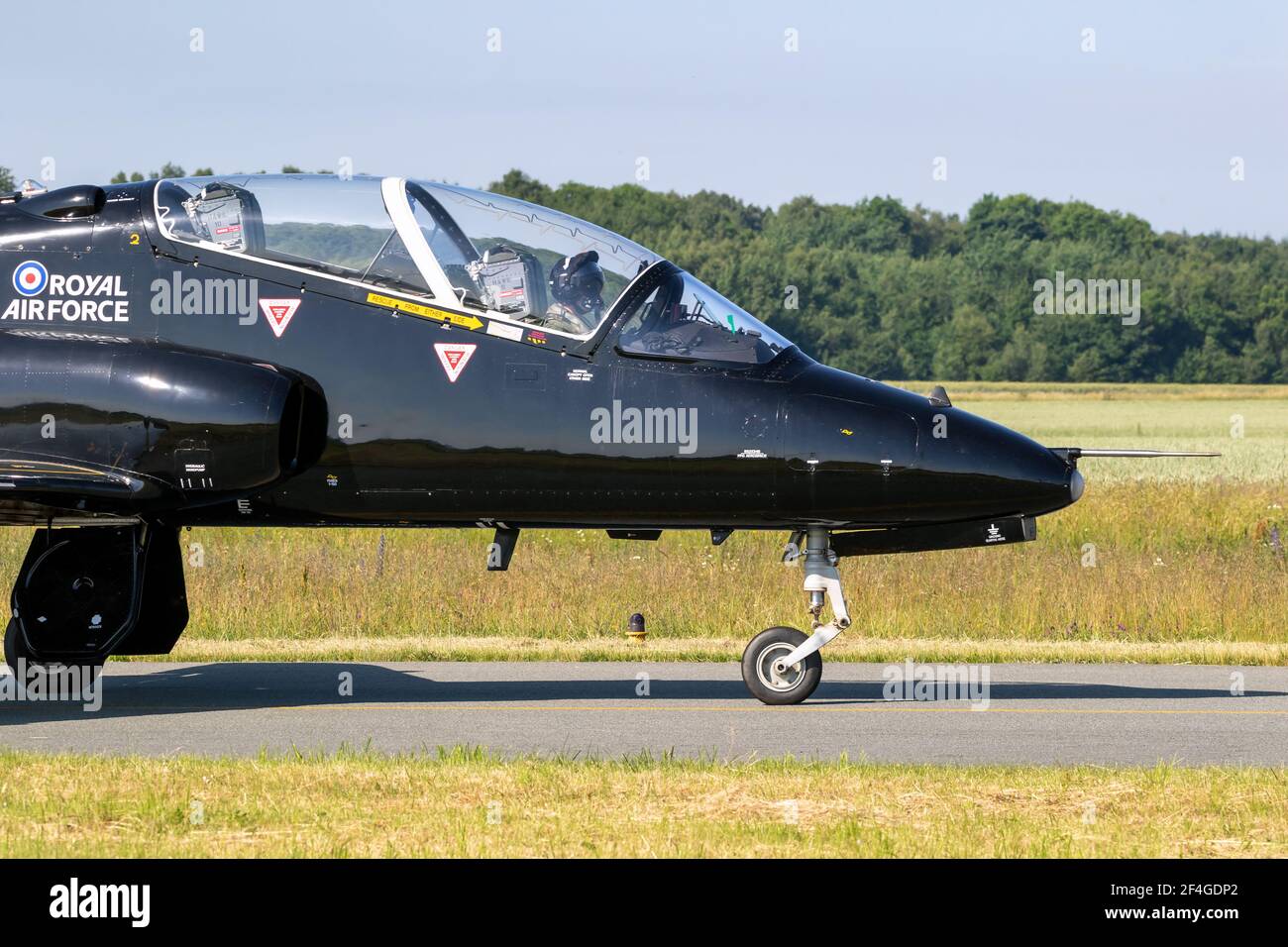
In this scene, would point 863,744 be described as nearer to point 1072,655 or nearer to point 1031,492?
point 1031,492

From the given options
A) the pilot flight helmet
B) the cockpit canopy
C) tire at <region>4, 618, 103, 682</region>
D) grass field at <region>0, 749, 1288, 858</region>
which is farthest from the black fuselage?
grass field at <region>0, 749, 1288, 858</region>

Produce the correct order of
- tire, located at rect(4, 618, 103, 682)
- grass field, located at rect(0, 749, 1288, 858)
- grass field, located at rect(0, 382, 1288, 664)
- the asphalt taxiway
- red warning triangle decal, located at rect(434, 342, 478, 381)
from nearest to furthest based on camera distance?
grass field, located at rect(0, 749, 1288, 858)
the asphalt taxiway
red warning triangle decal, located at rect(434, 342, 478, 381)
tire, located at rect(4, 618, 103, 682)
grass field, located at rect(0, 382, 1288, 664)

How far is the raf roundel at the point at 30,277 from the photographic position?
11.9 m

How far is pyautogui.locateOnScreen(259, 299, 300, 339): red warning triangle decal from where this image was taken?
1159 cm

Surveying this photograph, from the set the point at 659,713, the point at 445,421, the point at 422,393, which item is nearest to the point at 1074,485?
the point at 659,713

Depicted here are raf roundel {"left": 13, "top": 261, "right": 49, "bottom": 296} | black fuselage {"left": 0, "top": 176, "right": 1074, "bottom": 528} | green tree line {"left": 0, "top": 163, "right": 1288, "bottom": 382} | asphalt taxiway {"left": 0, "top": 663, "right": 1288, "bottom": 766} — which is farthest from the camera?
green tree line {"left": 0, "top": 163, "right": 1288, "bottom": 382}

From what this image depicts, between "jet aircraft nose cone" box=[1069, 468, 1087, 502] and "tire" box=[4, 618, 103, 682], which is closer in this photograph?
"jet aircraft nose cone" box=[1069, 468, 1087, 502]

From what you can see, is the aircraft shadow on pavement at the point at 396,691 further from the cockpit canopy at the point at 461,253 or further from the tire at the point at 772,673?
the cockpit canopy at the point at 461,253

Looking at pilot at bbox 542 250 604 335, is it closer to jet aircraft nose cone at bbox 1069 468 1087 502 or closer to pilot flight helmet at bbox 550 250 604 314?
pilot flight helmet at bbox 550 250 604 314

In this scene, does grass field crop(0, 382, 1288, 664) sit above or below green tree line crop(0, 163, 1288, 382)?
below

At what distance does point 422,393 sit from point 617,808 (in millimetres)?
4157

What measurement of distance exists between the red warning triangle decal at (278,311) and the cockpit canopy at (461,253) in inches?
A: 10.3

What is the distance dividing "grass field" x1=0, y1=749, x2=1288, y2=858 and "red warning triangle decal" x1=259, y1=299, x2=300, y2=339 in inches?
131

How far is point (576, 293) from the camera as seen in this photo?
1159cm
